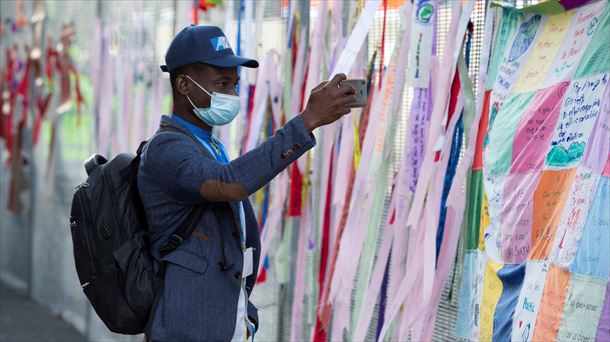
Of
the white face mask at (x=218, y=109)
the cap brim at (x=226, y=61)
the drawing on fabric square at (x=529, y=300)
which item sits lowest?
the drawing on fabric square at (x=529, y=300)

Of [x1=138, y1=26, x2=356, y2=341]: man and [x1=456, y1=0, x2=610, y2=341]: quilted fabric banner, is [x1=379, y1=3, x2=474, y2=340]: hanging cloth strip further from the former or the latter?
[x1=138, y1=26, x2=356, y2=341]: man

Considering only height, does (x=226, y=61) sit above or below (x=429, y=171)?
above

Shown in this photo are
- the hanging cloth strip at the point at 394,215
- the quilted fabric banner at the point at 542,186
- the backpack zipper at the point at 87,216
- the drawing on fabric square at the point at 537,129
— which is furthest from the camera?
the hanging cloth strip at the point at 394,215

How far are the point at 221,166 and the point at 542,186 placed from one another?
1.01 meters

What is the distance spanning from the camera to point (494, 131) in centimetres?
341

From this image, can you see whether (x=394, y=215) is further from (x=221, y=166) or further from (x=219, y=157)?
(x=221, y=166)

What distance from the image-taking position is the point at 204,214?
2.97m

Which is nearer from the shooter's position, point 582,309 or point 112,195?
point 582,309

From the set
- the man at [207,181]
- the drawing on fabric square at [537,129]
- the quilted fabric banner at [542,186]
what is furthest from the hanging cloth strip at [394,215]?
the man at [207,181]

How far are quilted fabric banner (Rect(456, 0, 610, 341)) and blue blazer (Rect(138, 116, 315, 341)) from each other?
0.80 m

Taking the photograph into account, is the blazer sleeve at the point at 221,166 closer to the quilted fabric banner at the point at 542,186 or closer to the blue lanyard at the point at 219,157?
the blue lanyard at the point at 219,157

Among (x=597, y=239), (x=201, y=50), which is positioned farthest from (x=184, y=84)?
(x=597, y=239)

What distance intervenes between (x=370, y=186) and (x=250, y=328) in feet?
3.77

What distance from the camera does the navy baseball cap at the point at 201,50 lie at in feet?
9.84
